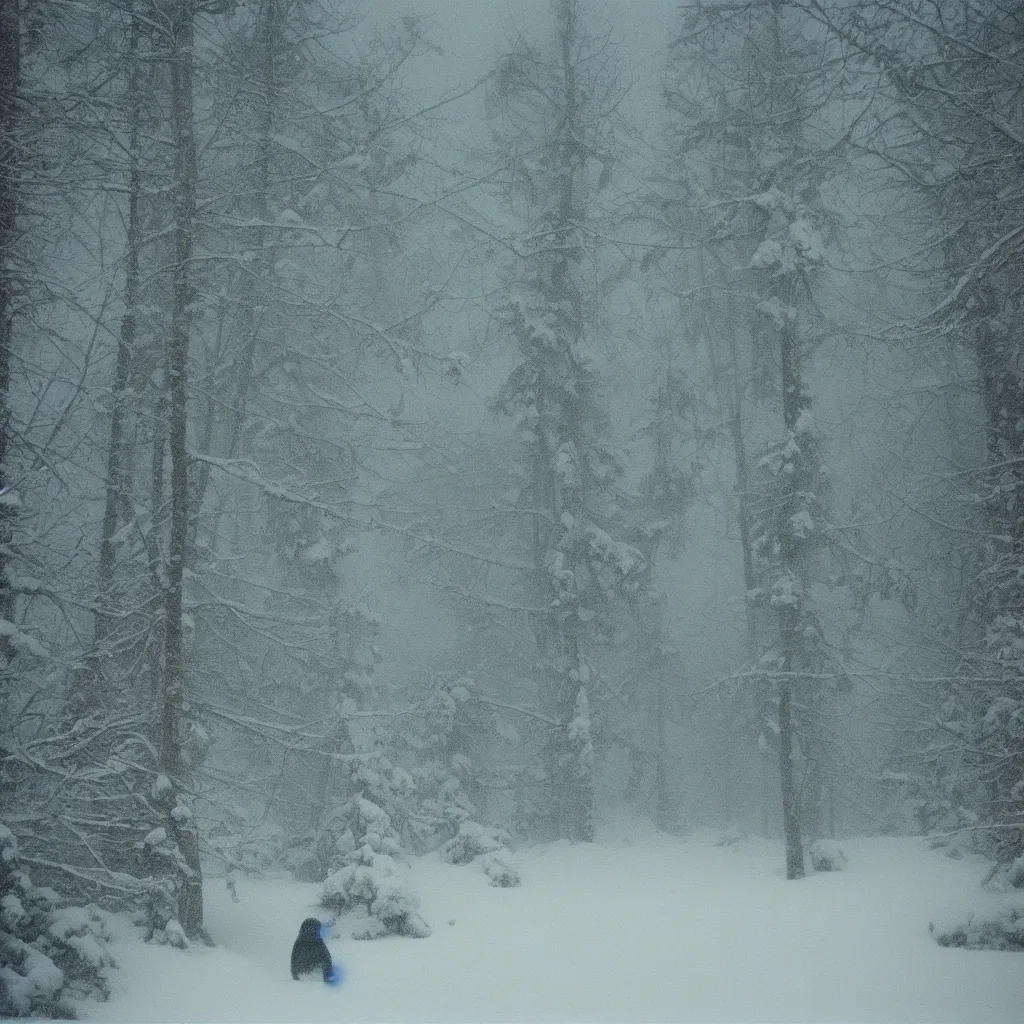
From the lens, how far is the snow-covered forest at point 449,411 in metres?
7.04

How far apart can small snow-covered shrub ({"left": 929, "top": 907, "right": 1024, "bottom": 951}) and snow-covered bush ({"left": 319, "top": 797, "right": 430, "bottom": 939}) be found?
591 centimetres

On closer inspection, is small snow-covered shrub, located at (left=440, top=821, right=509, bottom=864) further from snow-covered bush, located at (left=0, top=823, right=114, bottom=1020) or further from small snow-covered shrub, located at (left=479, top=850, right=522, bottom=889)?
snow-covered bush, located at (left=0, top=823, right=114, bottom=1020)

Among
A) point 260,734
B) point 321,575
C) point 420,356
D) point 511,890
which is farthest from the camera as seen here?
point 321,575

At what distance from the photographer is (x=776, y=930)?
9.18 meters

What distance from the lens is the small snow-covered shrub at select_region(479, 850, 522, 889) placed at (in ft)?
37.8

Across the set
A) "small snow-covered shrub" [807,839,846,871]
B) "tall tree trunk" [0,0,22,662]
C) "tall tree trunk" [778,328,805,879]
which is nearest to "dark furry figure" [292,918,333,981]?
"tall tree trunk" [0,0,22,662]

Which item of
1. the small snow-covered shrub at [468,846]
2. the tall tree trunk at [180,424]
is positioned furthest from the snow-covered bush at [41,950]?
the small snow-covered shrub at [468,846]

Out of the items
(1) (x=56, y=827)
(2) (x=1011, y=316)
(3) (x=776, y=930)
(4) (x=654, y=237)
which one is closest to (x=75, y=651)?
(1) (x=56, y=827)

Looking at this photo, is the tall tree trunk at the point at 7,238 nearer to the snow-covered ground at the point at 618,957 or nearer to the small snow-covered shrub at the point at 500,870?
the snow-covered ground at the point at 618,957

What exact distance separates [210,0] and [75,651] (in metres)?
7.06

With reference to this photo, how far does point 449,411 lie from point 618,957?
50.7ft

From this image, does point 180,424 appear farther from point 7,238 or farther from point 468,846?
point 468,846

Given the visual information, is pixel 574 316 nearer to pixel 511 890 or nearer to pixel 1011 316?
pixel 1011 316

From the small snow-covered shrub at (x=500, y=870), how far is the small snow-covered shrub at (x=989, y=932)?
5828mm
